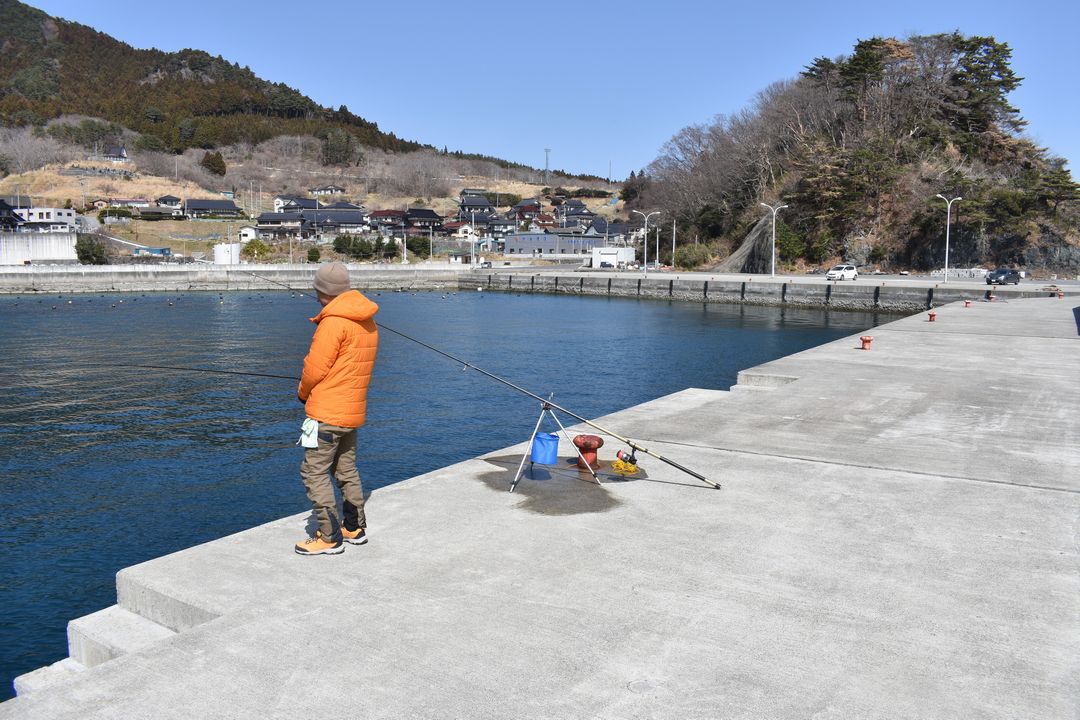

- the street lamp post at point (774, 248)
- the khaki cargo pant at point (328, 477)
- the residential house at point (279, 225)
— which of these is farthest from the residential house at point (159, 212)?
the khaki cargo pant at point (328, 477)

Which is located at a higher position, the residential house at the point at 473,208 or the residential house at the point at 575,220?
the residential house at the point at 473,208

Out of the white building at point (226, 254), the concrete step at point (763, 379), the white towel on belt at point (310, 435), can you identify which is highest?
the white building at point (226, 254)

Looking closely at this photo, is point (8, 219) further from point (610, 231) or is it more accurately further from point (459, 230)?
point (610, 231)

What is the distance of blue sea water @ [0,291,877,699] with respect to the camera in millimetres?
9258

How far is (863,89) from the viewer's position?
223 feet

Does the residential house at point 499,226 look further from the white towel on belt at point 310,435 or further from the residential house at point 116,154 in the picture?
the white towel on belt at point 310,435

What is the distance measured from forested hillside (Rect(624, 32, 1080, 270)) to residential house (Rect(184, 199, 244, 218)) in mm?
69020

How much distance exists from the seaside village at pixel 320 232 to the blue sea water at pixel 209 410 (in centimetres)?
4202

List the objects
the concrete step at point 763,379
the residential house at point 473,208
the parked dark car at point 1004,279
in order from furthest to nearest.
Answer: the residential house at point 473,208 → the parked dark car at point 1004,279 → the concrete step at point 763,379

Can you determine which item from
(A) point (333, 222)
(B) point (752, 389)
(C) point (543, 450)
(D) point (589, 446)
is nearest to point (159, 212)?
(A) point (333, 222)

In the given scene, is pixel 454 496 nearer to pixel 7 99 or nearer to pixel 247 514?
pixel 247 514

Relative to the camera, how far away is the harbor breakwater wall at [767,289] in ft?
136

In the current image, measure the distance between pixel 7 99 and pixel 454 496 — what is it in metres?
212

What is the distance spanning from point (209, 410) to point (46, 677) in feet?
44.0
